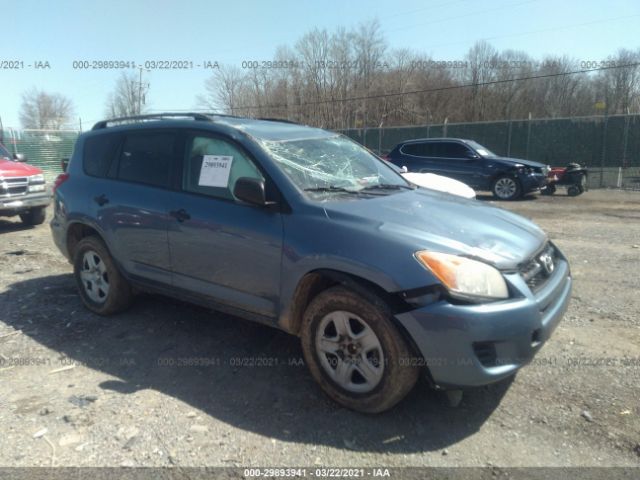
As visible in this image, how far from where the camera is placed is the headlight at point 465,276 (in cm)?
264

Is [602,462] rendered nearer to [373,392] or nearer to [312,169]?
[373,392]

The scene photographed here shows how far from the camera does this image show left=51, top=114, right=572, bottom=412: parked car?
106 inches

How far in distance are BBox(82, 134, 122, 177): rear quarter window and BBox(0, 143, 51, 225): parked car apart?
529 cm

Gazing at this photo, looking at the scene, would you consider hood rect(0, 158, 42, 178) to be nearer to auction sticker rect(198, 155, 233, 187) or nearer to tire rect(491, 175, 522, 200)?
auction sticker rect(198, 155, 233, 187)

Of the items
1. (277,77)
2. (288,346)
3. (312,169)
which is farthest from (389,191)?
(277,77)

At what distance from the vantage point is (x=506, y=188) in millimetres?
13977

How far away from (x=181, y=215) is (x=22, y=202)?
706 centimetres

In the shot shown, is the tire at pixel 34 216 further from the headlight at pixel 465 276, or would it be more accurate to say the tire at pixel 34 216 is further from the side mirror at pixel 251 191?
the headlight at pixel 465 276

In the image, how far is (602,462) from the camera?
100 inches

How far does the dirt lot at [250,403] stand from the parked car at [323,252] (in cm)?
31

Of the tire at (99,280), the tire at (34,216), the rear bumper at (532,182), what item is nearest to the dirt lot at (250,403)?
the tire at (99,280)

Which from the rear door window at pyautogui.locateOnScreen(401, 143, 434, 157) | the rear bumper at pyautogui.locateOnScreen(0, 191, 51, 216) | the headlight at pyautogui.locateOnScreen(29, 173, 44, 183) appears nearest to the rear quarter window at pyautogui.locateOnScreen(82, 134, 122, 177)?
the rear bumper at pyautogui.locateOnScreen(0, 191, 51, 216)

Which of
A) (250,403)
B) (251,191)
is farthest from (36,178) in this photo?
(250,403)

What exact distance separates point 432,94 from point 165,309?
159 feet
